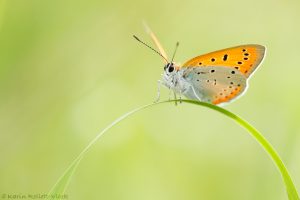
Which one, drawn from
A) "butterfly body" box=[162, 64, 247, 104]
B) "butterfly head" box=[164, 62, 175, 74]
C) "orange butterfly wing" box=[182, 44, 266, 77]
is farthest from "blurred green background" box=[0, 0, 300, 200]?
"butterfly head" box=[164, 62, 175, 74]

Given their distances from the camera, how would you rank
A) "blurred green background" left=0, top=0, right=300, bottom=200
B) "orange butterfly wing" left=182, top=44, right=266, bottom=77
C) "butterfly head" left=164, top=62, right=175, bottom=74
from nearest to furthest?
"orange butterfly wing" left=182, top=44, right=266, bottom=77 < "butterfly head" left=164, top=62, right=175, bottom=74 < "blurred green background" left=0, top=0, right=300, bottom=200

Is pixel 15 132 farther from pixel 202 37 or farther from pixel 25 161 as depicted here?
pixel 202 37

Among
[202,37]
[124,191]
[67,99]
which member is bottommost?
[124,191]

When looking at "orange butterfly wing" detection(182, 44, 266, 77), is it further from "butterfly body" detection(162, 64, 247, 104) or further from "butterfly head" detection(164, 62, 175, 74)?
"butterfly head" detection(164, 62, 175, 74)

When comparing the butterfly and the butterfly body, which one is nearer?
the butterfly

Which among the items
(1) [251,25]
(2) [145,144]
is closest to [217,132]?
(2) [145,144]

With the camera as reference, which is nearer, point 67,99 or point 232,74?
point 232,74

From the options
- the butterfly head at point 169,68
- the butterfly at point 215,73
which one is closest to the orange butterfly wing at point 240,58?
the butterfly at point 215,73
